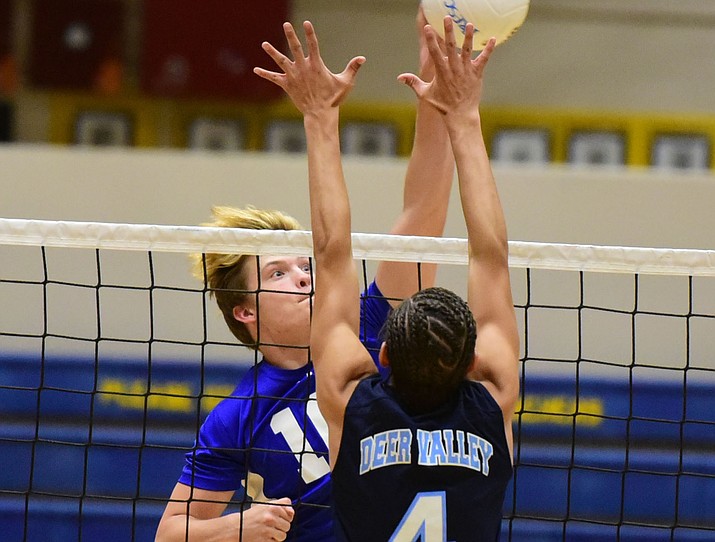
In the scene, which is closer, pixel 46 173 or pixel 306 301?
pixel 306 301

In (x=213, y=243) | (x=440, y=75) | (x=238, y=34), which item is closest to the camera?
(x=440, y=75)

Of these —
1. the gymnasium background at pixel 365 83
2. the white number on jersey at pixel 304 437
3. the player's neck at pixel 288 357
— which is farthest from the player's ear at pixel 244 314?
the gymnasium background at pixel 365 83

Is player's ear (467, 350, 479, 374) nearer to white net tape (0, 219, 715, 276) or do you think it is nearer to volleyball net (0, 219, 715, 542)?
white net tape (0, 219, 715, 276)

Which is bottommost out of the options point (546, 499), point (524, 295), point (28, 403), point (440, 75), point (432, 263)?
point (546, 499)

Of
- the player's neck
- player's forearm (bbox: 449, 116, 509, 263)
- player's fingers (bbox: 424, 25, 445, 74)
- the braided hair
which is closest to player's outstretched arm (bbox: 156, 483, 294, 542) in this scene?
the player's neck

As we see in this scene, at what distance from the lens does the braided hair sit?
160 cm

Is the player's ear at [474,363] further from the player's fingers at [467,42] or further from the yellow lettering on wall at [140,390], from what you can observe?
the yellow lettering on wall at [140,390]

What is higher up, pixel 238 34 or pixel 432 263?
pixel 238 34

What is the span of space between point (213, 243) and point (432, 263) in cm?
48

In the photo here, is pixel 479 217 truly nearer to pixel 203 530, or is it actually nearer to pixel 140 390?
pixel 203 530

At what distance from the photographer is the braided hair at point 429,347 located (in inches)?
63.1

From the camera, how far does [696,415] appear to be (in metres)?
5.20

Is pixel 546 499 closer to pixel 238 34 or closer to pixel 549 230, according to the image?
pixel 549 230

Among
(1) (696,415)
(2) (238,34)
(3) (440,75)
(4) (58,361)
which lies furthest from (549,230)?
(3) (440,75)
